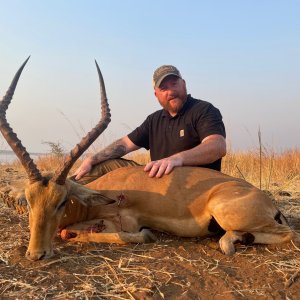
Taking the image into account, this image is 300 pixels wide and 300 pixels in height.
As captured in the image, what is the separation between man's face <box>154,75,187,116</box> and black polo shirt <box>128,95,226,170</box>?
9 centimetres

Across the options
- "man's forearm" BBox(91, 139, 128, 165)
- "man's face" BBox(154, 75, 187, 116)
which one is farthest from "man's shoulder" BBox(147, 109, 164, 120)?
"man's forearm" BBox(91, 139, 128, 165)

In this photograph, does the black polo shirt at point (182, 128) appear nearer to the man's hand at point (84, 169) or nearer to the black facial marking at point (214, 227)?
the man's hand at point (84, 169)

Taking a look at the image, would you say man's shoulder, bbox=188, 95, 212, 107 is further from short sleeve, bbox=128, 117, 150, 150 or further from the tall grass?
the tall grass

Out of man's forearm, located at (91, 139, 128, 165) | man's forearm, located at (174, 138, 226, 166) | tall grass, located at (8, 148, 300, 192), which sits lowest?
tall grass, located at (8, 148, 300, 192)

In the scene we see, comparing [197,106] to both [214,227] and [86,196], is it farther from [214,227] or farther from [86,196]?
[86,196]

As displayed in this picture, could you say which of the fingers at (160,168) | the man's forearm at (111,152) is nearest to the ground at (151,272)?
the fingers at (160,168)

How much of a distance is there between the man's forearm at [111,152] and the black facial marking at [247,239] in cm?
269

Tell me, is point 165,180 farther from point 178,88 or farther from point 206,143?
point 178,88

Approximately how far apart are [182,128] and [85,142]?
6.25 feet

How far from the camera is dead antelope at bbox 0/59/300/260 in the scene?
4293mm

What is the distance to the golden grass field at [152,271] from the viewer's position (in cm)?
312

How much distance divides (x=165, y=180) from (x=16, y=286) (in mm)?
2301

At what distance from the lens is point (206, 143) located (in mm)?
5453

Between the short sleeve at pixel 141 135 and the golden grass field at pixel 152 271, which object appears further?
the short sleeve at pixel 141 135
